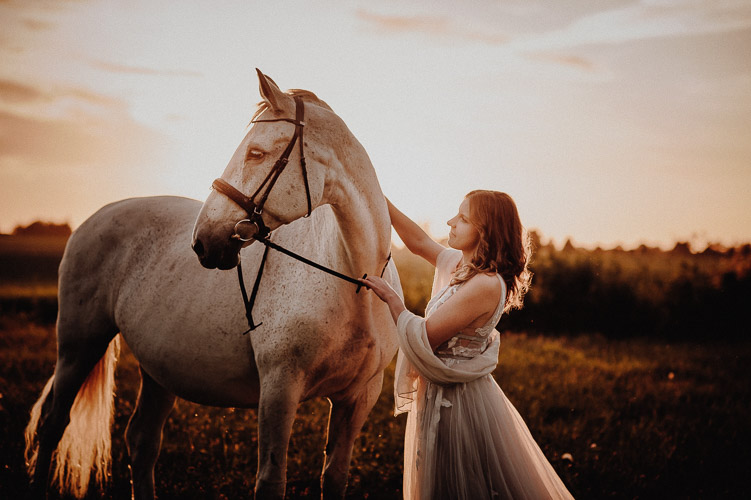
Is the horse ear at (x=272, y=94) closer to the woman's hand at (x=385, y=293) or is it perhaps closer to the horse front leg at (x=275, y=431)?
the woman's hand at (x=385, y=293)

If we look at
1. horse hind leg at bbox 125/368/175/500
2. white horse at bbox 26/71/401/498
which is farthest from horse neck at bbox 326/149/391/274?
horse hind leg at bbox 125/368/175/500

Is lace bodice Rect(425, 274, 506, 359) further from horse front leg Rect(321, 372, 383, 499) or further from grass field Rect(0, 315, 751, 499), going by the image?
grass field Rect(0, 315, 751, 499)

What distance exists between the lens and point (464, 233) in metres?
2.68

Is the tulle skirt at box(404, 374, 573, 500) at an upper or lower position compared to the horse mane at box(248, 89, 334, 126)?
lower

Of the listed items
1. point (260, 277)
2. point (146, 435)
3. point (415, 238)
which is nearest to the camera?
point (260, 277)

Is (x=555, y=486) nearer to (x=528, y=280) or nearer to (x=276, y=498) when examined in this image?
(x=528, y=280)

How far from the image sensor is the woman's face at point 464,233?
268 centimetres

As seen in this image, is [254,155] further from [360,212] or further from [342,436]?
[342,436]

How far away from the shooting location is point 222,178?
7.40 ft

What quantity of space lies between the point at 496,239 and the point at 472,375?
0.69m

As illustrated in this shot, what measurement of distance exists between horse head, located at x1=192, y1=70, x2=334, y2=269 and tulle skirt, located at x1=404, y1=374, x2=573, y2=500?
3.99 feet

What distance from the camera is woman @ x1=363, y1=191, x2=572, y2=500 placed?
2484 millimetres

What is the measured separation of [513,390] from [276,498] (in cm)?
491

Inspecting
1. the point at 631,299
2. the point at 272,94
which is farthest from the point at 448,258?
the point at 631,299
